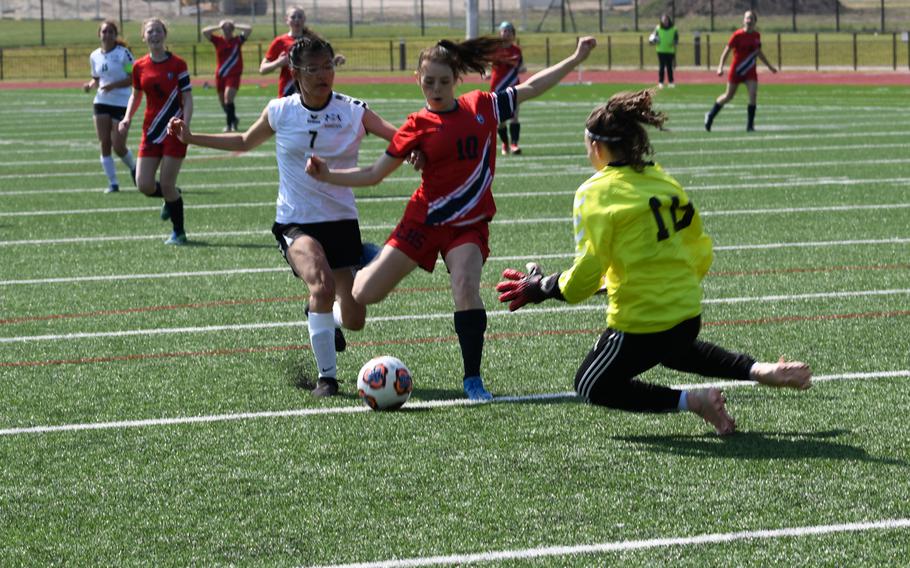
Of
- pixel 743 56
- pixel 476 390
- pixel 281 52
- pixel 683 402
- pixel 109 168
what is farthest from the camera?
pixel 743 56

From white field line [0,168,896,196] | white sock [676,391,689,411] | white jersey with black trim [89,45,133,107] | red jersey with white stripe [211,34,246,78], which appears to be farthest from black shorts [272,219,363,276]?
red jersey with white stripe [211,34,246,78]

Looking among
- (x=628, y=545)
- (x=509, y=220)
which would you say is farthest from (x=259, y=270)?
(x=628, y=545)

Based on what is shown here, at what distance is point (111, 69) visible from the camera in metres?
17.6

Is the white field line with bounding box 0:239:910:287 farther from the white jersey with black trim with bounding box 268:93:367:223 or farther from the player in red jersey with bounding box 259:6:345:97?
the white jersey with black trim with bounding box 268:93:367:223

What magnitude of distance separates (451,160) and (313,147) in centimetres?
88

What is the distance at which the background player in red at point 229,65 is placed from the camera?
88.6 feet

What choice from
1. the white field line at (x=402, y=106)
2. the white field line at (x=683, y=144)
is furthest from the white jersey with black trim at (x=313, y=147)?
the white field line at (x=402, y=106)

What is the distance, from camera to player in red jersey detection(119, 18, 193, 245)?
45.5 ft

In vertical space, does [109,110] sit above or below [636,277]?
above

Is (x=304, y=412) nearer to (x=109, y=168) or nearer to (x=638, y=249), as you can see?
(x=638, y=249)

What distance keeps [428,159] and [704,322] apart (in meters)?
2.67

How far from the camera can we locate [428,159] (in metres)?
7.66

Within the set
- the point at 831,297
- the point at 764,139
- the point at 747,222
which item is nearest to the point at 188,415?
the point at 831,297

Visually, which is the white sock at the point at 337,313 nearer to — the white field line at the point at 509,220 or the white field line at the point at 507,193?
the white field line at the point at 509,220
